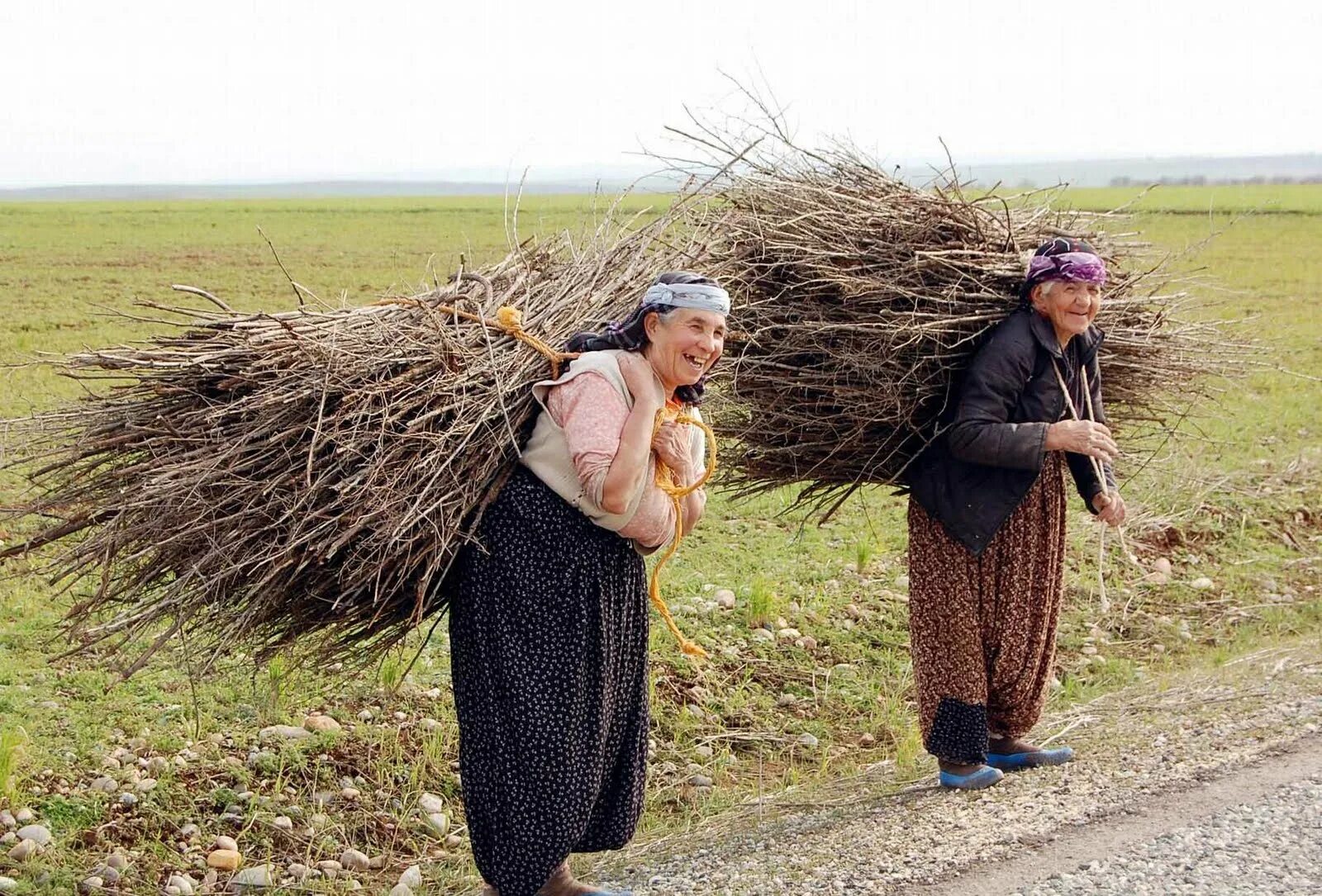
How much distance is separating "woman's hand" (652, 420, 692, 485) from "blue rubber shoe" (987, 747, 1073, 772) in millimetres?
1773

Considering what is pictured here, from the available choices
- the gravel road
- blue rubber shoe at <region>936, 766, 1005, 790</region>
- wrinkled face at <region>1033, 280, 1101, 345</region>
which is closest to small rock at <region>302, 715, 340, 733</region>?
the gravel road

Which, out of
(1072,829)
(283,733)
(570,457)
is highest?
(570,457)

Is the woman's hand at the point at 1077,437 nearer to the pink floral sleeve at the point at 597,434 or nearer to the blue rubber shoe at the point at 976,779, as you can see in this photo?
the blue rubber shoe at the point at 976,779

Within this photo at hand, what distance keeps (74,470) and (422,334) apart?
95 centimetres

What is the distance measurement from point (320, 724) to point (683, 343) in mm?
2526

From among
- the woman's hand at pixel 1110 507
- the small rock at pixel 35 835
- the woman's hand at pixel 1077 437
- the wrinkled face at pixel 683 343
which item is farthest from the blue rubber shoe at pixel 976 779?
the small rock at pixel 35 835

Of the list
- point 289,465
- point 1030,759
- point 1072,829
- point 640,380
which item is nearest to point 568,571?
point 640,380

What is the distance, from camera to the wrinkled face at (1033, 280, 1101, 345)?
380cm

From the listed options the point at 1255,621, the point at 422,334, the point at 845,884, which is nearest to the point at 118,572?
the point at 422,334

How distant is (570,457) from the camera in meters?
3.14

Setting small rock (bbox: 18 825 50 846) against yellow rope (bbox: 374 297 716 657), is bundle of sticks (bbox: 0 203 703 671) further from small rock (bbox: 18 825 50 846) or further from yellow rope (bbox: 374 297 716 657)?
small rock (bbox: 18 825 50 846)

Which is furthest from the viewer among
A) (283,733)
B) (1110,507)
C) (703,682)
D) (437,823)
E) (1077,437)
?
(703,682)

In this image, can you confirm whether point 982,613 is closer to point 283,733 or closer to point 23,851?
point 283,733

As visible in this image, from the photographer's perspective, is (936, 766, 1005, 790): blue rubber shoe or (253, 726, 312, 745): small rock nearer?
(936, 766, 1005, 790): blue rubber shoe
